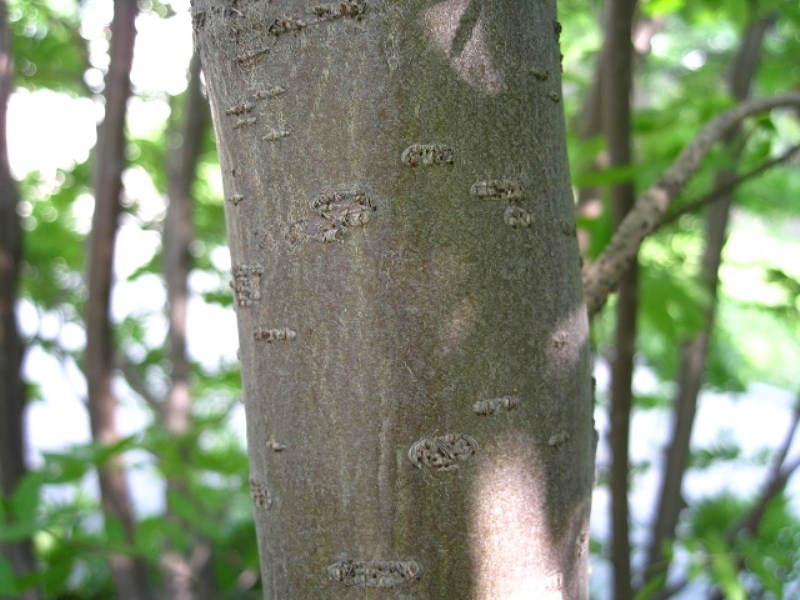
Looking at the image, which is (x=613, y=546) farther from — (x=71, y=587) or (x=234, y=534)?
(x=71, y=587)

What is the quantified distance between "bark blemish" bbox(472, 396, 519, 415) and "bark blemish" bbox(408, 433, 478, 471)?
20 mm

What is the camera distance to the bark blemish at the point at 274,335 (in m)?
0.52

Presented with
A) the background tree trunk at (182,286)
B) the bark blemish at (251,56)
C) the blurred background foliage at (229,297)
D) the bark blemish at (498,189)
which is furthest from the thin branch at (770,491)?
the bark blemish at (251,56)

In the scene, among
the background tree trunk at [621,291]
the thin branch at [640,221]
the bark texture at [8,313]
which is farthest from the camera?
the bark texture at [8,313]

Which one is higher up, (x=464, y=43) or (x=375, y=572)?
(x=464, y=43)

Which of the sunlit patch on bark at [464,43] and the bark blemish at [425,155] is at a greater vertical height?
the sunlit patch on bark at [464,43]

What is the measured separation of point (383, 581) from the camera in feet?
1.68

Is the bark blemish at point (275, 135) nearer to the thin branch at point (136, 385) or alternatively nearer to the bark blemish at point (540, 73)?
the bark blemish at point (540, 73)

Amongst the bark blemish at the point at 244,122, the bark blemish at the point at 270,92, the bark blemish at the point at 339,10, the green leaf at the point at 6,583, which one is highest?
the bark blemish at the point at 339,10

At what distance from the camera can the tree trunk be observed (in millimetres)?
483

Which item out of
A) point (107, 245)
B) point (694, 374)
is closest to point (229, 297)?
point (107, 245)

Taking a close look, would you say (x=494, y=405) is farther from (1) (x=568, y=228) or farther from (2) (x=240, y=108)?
(2) (x=240, y=108)

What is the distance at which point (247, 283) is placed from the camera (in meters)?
0.54

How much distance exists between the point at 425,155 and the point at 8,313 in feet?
5.62
